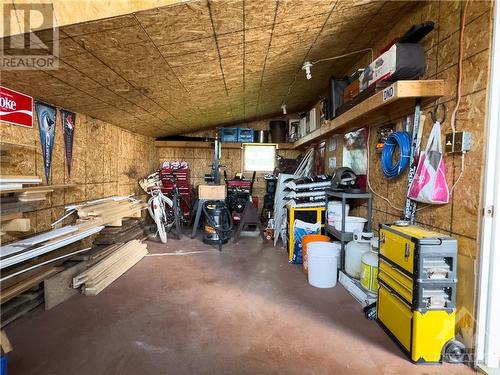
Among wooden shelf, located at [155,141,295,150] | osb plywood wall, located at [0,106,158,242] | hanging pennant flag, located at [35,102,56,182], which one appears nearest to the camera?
osb plywood wall, located at [0,106,158,242]

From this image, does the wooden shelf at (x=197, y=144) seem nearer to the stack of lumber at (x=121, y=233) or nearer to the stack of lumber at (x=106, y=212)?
the stack of lumber at (x=121, y=233)

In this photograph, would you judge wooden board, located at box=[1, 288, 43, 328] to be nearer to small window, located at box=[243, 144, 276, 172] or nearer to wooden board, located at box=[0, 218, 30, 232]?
wooden board, located at box=[0, 218, 30, 232]

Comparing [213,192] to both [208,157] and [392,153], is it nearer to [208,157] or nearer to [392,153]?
[208,157]

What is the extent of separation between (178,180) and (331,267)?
400cm

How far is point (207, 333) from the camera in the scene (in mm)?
1996

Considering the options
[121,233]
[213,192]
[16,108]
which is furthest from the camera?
[213,192]

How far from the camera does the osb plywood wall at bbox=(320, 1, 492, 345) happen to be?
1.65 metres

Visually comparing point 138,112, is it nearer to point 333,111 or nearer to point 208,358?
point 333,111

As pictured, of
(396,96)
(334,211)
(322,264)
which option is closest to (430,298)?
(322,264)

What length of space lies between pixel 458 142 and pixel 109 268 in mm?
3534

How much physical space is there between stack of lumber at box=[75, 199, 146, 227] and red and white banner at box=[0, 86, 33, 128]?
3.65 feet

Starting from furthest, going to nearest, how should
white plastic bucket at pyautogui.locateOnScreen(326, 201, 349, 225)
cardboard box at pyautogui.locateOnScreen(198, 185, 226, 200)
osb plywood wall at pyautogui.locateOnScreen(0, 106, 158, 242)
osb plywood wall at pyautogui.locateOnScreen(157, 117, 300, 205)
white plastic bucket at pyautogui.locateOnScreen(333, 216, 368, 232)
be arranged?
osb plywood wall at pyautogui.locateOnScreen(157, 117, 300, 205) < cardboard box at pyautogui.locateOnScreen(198, 185, 226, 200) < white plastic bucket at pyautogui.locateOnScreen(326, 201, 349, 225) < white plastic bucket at pyautogui.locateOnScreen(333, 216, 368, 232) < osb plywood wall at pyautogui.locateOnScreen(0, 106, 158, 242)

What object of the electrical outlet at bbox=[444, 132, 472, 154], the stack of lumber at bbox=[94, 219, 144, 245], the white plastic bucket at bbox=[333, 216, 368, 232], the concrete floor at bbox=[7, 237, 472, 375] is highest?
the electrical outlet at bbox=[444, 132, 472, 154]

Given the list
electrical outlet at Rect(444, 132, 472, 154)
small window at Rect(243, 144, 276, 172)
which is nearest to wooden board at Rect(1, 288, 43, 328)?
electrical outlet at Rect(444, 132, 472, 154)
